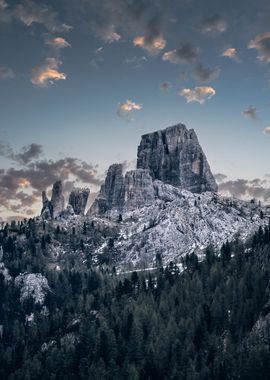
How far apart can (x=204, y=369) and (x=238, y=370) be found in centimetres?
1210

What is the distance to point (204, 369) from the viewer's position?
7229 inches

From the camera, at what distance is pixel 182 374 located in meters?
190

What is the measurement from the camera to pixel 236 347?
197 meters

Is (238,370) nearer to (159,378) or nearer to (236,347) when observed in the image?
(236,347)

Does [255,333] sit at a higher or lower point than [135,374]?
higher

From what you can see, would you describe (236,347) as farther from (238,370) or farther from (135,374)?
(135,374)

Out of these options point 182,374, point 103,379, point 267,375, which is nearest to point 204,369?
point 182,374

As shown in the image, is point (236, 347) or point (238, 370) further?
point (236, 347)

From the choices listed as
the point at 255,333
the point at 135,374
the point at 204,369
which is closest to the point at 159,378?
the point at 135,374

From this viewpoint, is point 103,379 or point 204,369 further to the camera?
point 103,379

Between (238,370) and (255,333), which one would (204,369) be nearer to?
(238,370)

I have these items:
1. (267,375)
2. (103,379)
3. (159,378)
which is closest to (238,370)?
(267,375)

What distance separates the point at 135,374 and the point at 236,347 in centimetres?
4054

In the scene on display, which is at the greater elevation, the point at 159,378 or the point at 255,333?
the point at 255,333
